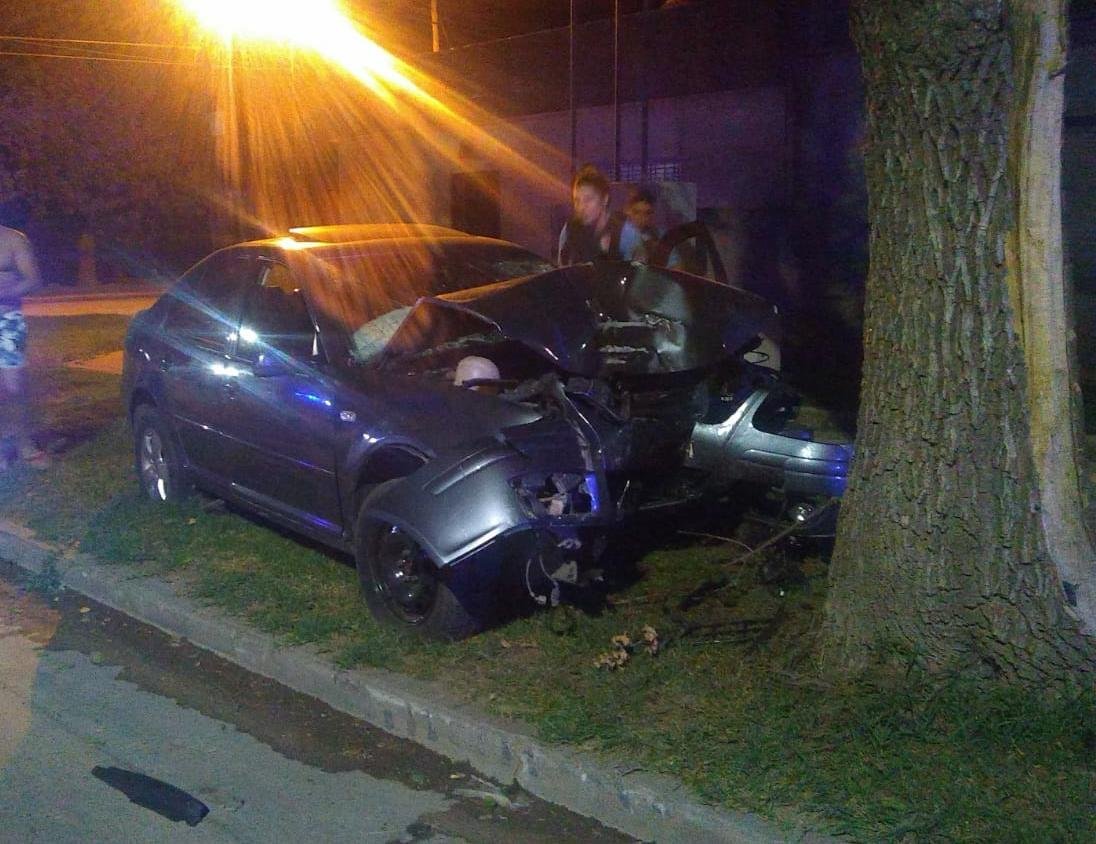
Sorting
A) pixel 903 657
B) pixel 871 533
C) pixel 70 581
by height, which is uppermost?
pixel 871 533

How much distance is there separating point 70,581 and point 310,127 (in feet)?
43.3

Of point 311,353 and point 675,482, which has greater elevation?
point 311,353

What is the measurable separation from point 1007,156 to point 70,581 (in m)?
5.28

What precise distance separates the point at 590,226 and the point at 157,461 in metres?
3.18

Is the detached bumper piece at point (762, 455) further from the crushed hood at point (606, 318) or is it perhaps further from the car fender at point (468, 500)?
the car fender at point (468, 500)

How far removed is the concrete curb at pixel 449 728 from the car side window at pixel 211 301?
140cm

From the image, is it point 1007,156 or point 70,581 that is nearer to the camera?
point 1007,156

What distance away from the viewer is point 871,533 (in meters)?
4.70

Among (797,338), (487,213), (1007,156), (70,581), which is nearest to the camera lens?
(1007,156)

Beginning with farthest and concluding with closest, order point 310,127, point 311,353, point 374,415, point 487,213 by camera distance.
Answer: point 310,127 → point 487,213 → point 311,353 → point 374,415

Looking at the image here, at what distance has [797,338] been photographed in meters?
11.3

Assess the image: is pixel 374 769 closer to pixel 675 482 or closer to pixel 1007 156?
pixel 675 482

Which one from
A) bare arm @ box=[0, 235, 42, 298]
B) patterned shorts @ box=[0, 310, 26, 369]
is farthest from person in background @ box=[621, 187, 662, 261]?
patterned shorts @ box=[0, 310, 26, 369]

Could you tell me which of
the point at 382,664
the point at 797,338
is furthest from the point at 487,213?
the point at 382,664
